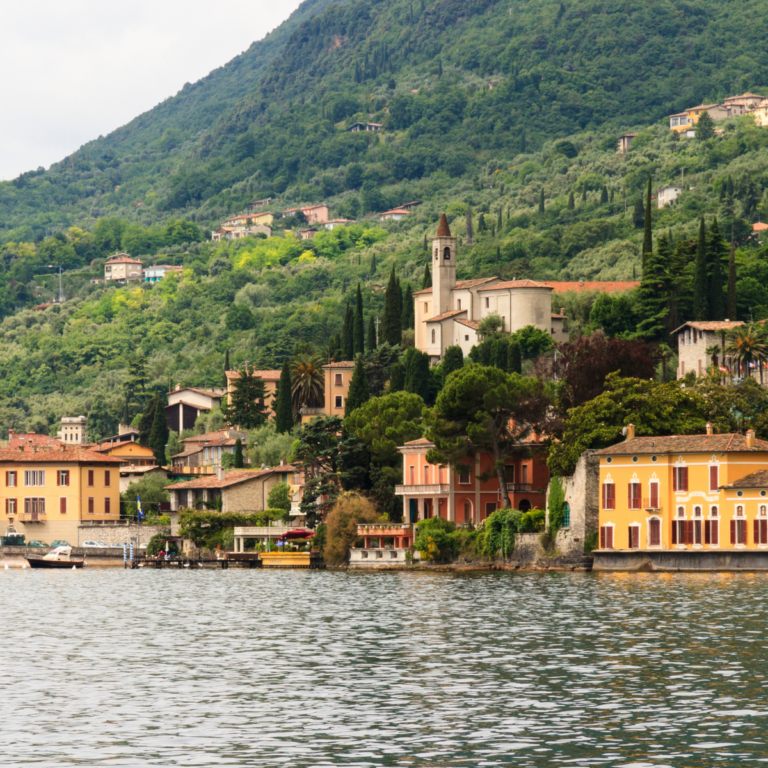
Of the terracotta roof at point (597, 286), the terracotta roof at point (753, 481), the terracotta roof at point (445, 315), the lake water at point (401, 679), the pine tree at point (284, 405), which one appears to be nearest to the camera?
the lake water at point (401, 679)

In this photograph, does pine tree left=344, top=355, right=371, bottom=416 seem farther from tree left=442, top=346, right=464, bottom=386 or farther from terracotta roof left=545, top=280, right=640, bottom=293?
terracotta roof left=545, top=280, right=640, bottom=293

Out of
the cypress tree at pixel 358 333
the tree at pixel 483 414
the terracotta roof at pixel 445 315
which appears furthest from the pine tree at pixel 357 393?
the tree at pixel 483 414

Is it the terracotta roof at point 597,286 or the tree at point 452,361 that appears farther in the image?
the terracotta roof at point 597,286

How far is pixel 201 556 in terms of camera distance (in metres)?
100

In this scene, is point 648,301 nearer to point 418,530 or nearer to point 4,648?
point 418,530

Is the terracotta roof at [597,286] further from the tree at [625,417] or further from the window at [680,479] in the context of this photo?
the window at [680,479]

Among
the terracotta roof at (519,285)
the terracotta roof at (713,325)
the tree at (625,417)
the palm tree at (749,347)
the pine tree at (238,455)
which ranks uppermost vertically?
the terracotta roof at (519,285)

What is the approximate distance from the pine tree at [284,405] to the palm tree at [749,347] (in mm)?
40463

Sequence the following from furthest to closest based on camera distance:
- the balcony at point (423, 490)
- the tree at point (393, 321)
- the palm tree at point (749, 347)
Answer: the tree at point (393, 321) < the palm tree at point (749, 347) < the balcony at point (423, 490)

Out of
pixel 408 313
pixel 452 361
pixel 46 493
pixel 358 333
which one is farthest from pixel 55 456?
pixel 408 313

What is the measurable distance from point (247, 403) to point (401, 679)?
3835 inches

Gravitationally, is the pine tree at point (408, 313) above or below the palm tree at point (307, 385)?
above

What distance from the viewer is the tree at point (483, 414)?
81.8 metres

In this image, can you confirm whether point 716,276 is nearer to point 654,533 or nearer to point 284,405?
point 654,533
